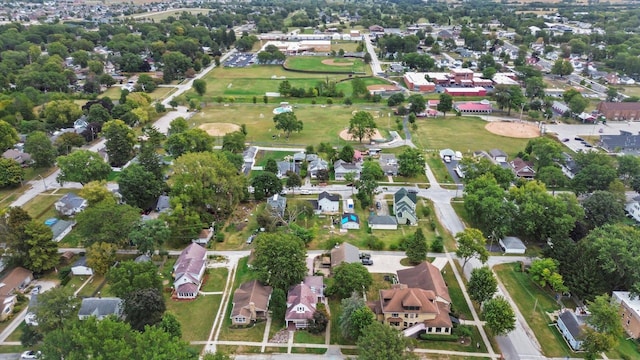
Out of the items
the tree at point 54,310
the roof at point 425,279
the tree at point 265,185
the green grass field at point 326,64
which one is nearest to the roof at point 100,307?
the tree at point 54,310

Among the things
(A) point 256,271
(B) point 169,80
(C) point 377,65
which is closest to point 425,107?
(C) point 377,65

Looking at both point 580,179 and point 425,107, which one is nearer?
point 580,179

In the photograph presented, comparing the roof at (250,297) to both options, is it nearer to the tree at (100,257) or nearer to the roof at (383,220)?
the tree at (100,257)

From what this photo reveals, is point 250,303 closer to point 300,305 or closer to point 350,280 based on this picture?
point 300,305

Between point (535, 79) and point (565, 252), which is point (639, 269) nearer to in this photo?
point (565, 252)

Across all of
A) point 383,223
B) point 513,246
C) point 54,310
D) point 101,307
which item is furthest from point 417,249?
point 54,310

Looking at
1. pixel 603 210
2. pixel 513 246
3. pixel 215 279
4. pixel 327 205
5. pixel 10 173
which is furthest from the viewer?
pixel 10 173

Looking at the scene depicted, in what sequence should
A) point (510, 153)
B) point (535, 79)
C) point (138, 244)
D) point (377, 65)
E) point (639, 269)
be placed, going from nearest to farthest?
point (639, 269) < point (138, 244) < point (510, 153) < point (535, 79) < point (377, 65)

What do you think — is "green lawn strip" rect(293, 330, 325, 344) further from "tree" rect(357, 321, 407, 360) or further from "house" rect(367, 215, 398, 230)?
"house" rect(367, 215, 398, 230)
